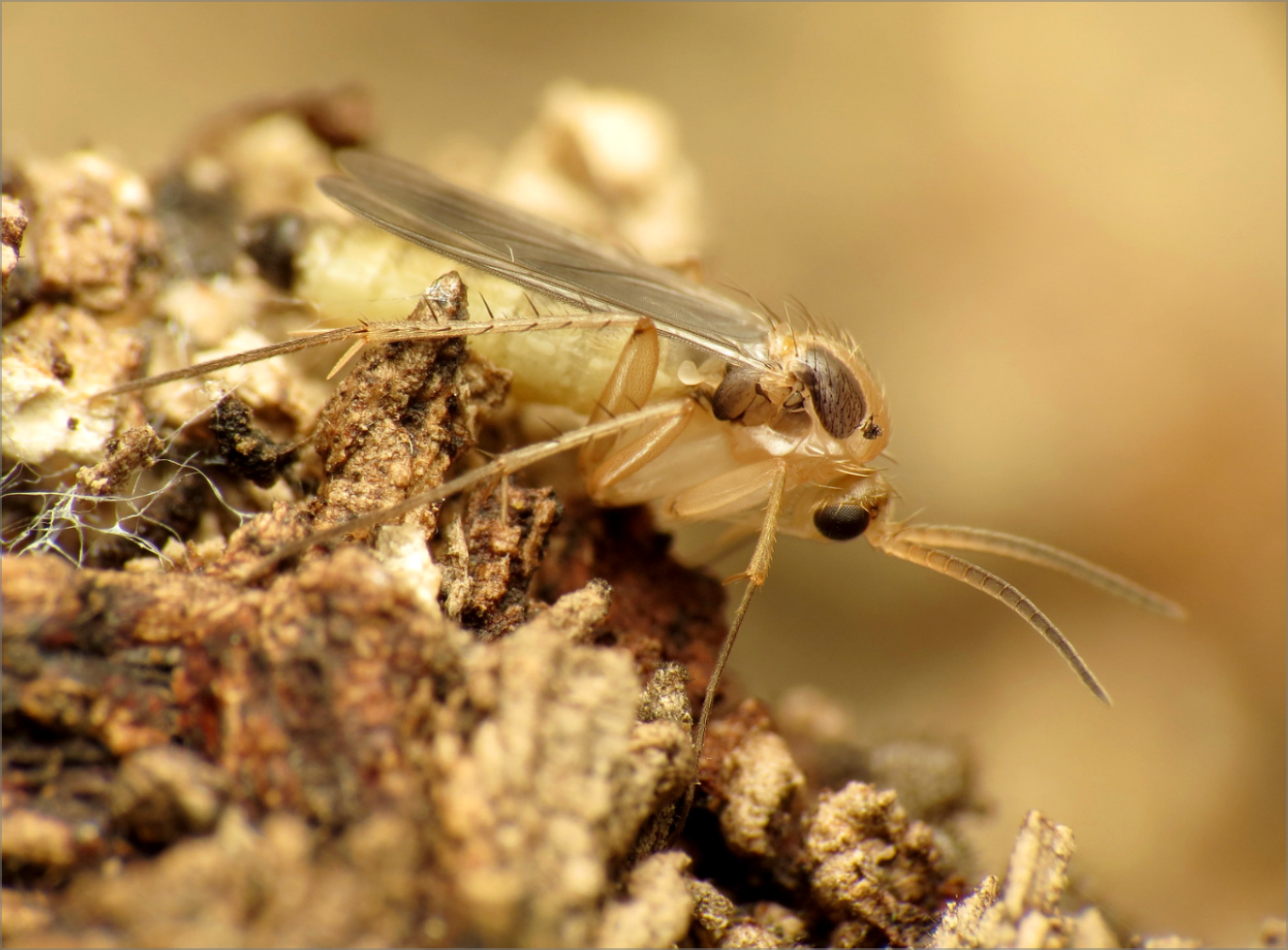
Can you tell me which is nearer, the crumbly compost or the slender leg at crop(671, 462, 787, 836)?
the crumbly compost

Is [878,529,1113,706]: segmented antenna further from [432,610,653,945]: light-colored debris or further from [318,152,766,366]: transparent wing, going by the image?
[432,610,653,945]: light-colored debris

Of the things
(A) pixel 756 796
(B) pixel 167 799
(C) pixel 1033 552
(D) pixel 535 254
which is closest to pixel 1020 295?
(C) pixel 1033 552

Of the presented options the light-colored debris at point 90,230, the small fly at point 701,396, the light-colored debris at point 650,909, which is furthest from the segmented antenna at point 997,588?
the light-colored debris at point 90,230

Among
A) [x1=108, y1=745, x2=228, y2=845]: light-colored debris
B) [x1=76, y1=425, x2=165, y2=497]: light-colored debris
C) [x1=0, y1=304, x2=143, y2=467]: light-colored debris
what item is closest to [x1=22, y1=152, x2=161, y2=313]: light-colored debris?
[x1=0, y1=304, x2=143, y2=467]: light-colored debris

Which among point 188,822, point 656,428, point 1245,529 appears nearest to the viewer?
point 188,822

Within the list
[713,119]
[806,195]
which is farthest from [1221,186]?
[713,119]

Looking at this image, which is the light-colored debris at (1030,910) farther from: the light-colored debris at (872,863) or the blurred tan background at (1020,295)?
the blurred tan background at (1020,295)

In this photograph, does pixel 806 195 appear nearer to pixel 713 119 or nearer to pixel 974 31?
pixel 713 119

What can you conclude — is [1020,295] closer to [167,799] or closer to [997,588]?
[997,588]
